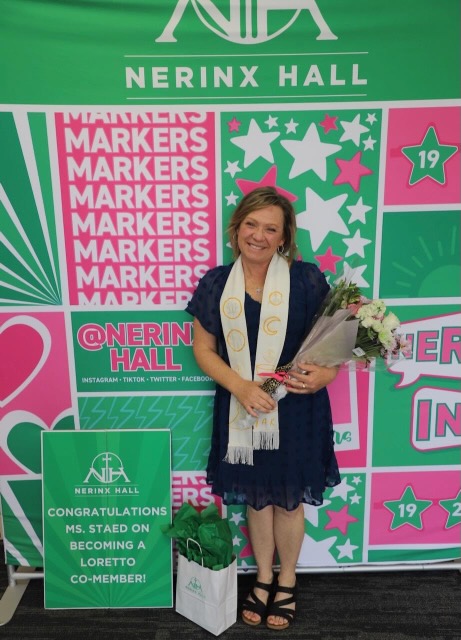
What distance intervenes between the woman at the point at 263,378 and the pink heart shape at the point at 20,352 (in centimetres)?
64

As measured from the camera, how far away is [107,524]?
223cm

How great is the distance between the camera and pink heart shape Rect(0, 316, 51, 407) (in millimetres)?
2150

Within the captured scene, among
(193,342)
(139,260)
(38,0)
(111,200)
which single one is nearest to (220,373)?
(193,342)

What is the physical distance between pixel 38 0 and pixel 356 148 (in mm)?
1229

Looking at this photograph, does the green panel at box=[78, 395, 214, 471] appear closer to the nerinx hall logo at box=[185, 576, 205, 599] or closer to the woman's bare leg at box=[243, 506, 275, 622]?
the woman's bare leg at box=[243, 506, 275, 622]

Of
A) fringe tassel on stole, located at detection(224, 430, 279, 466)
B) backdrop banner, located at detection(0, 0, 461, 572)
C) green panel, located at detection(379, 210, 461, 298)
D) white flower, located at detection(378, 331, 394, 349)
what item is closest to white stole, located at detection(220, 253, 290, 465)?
fringe tassel on stole, located at detection(224, 430, 279, 466)

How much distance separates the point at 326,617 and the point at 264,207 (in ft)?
5.28

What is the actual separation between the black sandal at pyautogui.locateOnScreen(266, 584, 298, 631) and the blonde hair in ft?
4.32

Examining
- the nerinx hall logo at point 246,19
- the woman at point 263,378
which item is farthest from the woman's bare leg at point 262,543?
the nerinx hall logo at point 246,19

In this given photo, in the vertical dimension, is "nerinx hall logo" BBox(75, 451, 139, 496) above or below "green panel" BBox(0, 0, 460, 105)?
below

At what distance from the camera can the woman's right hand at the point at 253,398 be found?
6.15 ft

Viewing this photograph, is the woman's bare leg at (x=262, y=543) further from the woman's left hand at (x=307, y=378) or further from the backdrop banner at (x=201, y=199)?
the woman's left hand at (x=307, y=378)

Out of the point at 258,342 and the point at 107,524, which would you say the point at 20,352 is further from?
the point at 258,342

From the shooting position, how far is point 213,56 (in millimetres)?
1933
